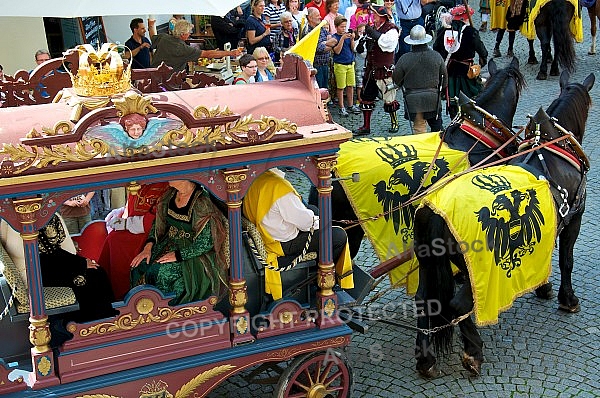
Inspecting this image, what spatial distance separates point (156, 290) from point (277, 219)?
0.86m

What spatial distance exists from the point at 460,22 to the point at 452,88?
824 millimetres

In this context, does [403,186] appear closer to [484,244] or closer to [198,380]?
[484,244]

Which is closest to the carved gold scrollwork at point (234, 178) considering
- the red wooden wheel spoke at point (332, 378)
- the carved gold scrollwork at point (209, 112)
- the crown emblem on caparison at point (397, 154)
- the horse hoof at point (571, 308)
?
the carved gold scrollwork at point (209, 112)

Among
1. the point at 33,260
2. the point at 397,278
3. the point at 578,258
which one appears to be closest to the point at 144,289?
the point at 33,260

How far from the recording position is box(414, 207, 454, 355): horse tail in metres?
5.80

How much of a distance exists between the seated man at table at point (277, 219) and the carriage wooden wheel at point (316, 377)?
1.47 ft

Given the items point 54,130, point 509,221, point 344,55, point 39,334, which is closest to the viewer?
point 54,130

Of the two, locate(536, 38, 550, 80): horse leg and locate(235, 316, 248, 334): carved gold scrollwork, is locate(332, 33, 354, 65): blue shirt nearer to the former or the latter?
locate(536, 38, 550, 80): horse leg

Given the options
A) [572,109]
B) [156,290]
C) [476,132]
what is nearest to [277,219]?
[156,290]

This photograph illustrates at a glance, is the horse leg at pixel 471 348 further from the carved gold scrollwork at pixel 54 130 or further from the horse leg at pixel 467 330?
the carved gold scrollwork at pixel 54 130

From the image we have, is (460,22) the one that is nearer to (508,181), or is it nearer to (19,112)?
(508,181)

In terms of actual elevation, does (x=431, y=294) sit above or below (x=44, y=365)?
below

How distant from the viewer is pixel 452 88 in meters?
10.9

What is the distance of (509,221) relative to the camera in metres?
5.74
